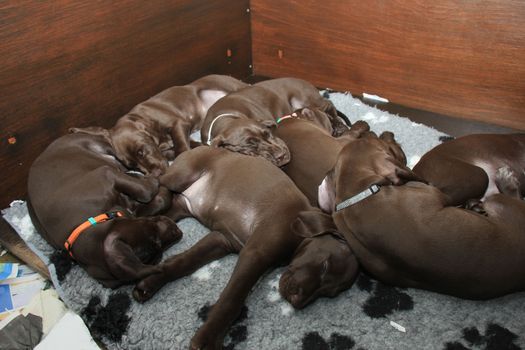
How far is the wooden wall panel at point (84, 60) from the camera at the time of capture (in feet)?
10.1

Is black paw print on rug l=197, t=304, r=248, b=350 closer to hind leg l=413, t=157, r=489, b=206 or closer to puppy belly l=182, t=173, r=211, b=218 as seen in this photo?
puppy belly l=182, t=173, r=211, b=218

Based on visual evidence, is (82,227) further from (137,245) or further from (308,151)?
(308,151)

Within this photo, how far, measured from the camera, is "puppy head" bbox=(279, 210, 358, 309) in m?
2.26

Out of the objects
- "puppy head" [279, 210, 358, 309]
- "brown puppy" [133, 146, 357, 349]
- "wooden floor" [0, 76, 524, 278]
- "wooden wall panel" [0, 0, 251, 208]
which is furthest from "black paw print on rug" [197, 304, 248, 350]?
"wooden wall panel" [0, 0, 251, 208]

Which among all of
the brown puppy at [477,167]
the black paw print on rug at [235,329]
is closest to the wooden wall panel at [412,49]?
the brown puppy at [477,167]

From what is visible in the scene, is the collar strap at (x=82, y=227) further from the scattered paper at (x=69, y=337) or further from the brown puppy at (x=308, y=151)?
the brown puppy at (x=308, y=151)

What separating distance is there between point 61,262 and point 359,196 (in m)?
1.62

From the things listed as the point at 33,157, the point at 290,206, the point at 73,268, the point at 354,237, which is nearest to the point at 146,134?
the point at 33,157

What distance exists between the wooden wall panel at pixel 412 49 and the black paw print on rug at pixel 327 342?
7.54 ft

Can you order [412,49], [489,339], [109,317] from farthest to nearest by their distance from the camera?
[412,49]
[109,317]
[489,339]

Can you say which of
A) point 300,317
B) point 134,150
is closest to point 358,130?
point 134,150

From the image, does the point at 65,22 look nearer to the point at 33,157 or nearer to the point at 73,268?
the point at 33,157

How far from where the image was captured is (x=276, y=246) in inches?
95.2

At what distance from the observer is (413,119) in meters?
3.98
